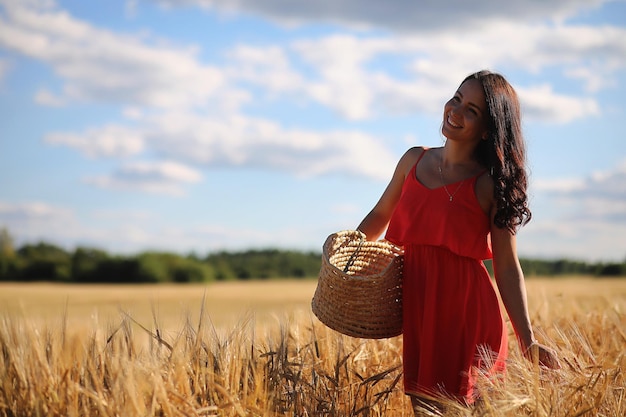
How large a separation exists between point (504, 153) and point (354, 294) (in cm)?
93

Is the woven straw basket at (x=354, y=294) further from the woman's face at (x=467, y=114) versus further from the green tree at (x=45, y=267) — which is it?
the green tree at (x=45, y=267)

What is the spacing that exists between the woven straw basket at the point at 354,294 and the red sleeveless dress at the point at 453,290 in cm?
13

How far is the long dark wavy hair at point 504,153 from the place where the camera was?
3.22 meters

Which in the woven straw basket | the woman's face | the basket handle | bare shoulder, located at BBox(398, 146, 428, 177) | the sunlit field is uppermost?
the woman's face

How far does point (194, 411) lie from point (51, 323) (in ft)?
3.21

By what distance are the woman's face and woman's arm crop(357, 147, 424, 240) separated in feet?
1.08

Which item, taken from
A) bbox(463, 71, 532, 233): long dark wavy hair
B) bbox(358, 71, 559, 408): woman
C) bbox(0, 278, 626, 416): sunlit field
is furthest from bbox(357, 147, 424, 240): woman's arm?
bbox(0, 278, 626, 416): sunlit field

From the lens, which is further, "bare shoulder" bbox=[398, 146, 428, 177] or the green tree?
the green tree

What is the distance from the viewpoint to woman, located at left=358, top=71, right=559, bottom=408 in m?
3.24

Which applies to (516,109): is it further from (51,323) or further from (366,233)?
(51,323)

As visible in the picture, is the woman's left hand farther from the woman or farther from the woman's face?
the woman's face

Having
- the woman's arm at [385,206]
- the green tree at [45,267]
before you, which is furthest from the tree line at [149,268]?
the woman's arm at [385,206]

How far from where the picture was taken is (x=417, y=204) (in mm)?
3314

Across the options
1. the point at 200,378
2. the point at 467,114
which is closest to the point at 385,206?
the point at 467,114
